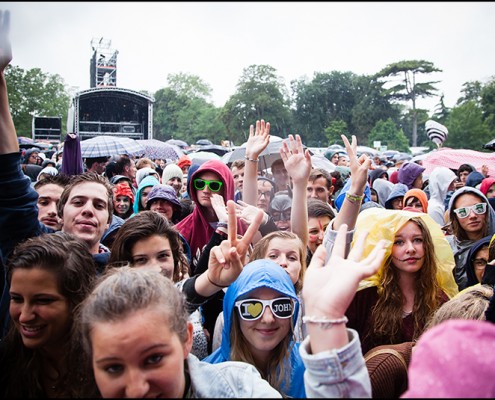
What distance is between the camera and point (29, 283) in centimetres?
168

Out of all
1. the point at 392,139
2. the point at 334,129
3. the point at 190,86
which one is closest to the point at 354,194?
the point at 334,129

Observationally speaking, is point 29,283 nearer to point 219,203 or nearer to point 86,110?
point 219,203

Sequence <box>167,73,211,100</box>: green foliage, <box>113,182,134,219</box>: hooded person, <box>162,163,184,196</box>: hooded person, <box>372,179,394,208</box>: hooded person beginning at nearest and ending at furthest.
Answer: <box>113,182,134,219</box>: hooded person → <box>162,163,184,196</box>: hooded person → <box>372,179,394,208</box>: hooded person → <box>167,73,211,100</box>: green foliage

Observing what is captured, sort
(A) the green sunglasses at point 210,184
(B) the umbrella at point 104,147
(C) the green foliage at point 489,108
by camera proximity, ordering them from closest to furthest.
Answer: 1. (A) the green sunglasses at point 210,184
2. (B) the umbrella at point 104,147
3. (C) the green foliage at point 489,108

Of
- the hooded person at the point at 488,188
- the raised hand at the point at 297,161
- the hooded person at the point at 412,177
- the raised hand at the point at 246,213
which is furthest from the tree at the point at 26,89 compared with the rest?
the hooded person at the point at 488,188

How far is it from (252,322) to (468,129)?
Result: 2773 cm

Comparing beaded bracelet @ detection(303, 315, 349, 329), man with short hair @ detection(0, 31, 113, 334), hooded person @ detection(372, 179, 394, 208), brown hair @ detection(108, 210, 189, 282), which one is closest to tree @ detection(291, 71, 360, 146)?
hooded person @ detection(372, 179, 394, 208)

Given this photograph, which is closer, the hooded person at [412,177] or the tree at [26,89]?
the tree at [26,89]

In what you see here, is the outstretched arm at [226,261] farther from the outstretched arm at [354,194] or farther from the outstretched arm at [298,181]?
the outstretched arm at [298,181]

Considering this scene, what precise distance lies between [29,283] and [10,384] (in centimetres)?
36

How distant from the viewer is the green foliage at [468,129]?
25.2 meters

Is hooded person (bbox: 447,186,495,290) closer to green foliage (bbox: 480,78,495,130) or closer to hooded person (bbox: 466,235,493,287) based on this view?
hooded person (bbox: 466,235,493,287)

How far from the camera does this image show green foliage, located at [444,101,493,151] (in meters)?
25.2

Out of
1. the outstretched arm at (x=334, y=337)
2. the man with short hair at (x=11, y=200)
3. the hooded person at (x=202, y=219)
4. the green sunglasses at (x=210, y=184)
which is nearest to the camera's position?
the outstretched arm at (x=334, y=337)
